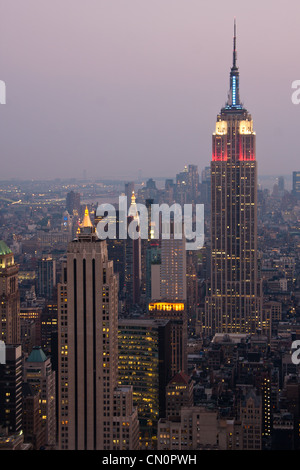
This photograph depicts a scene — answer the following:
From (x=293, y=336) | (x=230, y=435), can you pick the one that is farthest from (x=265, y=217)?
(x=230, y=435)

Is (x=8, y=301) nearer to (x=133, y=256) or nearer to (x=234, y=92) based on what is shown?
(x=133, y=256)

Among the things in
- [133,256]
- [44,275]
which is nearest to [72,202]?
[44,275]

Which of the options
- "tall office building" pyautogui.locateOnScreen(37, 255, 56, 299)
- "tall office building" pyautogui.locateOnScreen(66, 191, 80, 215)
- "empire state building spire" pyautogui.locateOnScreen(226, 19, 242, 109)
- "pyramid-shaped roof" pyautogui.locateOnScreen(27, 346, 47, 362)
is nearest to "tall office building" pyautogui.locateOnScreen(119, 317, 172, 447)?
"pyramid-shaped roof" pyautogui.locateOnScreen(27, 346, 47, 362)

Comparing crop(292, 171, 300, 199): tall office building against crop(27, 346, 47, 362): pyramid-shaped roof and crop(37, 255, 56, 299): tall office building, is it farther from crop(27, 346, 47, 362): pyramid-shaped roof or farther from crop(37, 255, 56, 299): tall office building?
crop(27, 346, 47, 362): pyramid-shaped roof

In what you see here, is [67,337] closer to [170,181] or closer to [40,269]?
[40,269]

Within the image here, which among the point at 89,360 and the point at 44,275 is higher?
the point at 44,275
